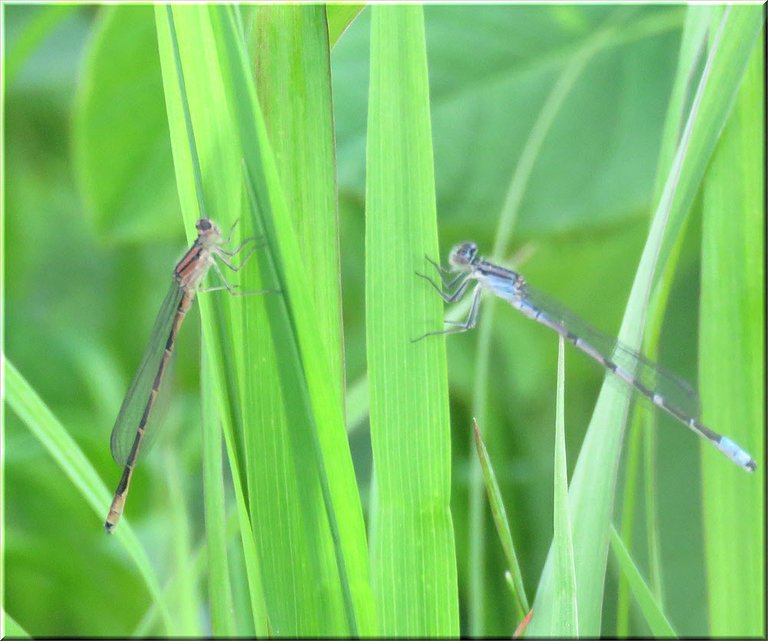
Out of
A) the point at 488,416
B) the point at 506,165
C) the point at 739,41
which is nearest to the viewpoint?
the point at 739,41

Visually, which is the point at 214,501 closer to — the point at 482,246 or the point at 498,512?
the point at 498,512

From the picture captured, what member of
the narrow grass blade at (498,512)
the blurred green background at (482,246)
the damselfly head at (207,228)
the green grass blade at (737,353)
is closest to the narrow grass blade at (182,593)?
the blurred green background at (482,246)

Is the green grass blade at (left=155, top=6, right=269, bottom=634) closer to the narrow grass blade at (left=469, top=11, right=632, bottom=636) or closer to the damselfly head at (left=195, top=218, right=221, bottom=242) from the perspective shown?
the damselfly head at (left=195, top=218, right=221, bottom=242)

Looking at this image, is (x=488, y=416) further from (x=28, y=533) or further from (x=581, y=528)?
(x=28, y=533)

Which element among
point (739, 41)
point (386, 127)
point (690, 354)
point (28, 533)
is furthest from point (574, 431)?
point (28, 533)

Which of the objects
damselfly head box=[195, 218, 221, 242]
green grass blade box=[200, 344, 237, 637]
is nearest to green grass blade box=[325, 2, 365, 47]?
damselfly head box=[195, 218, 221, 242]

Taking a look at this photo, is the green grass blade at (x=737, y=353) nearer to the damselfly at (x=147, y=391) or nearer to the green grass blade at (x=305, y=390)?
the green grass blade at (x=305, y=390)
